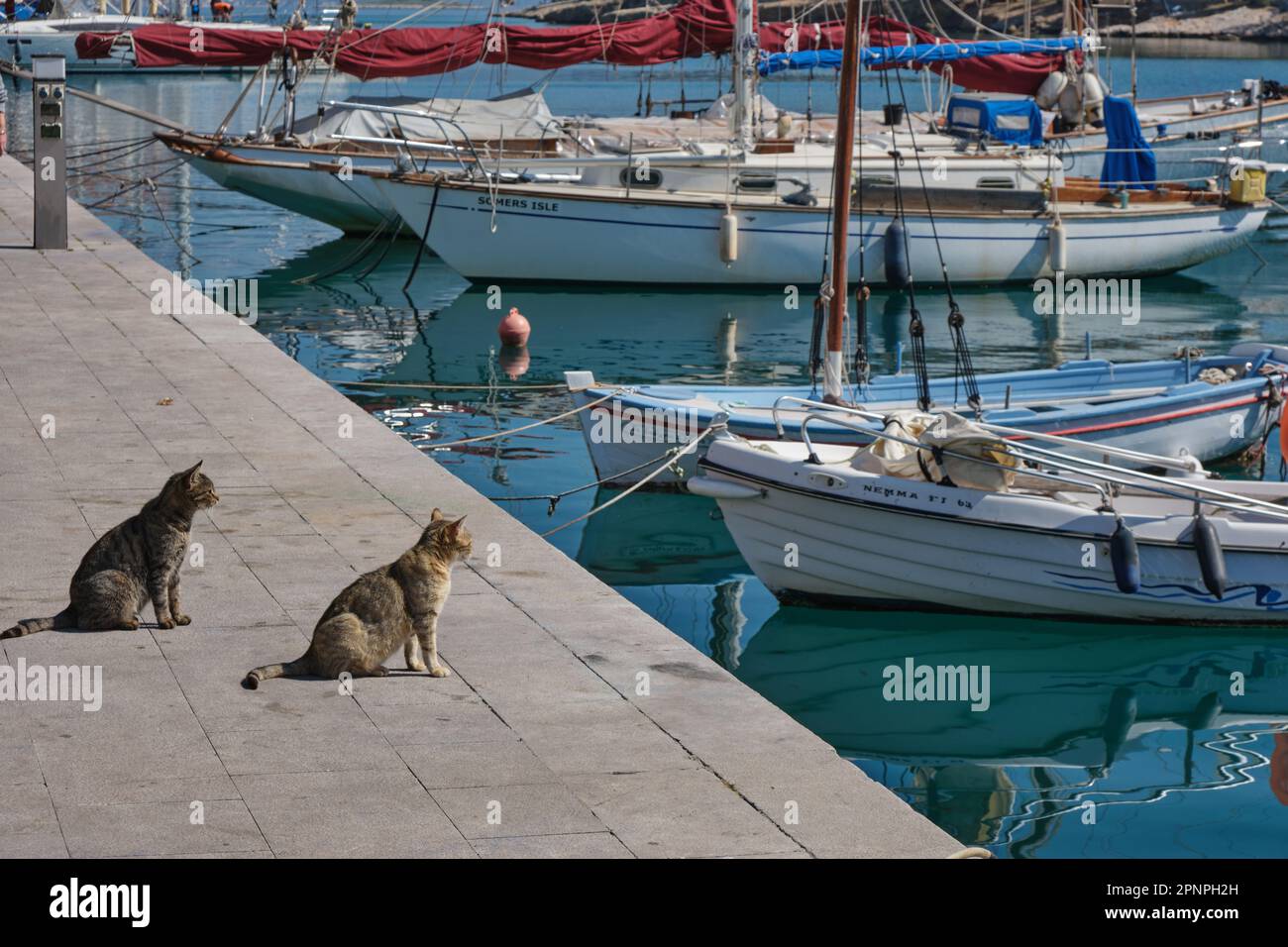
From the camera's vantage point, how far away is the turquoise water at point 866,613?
411 inches

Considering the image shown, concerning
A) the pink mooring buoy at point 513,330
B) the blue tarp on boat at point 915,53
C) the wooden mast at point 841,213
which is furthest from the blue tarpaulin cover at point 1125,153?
the wooden mast at point 841,213

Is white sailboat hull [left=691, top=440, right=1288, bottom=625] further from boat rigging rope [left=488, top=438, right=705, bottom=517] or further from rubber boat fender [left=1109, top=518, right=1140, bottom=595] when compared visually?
boat rigging rope [left=488, top=438, right=705, bottom=517]

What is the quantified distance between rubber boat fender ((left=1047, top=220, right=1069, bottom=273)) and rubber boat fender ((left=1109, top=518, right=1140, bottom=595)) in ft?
57.9

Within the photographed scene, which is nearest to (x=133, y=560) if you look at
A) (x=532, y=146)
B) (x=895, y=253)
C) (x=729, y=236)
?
(x=729, y=236)

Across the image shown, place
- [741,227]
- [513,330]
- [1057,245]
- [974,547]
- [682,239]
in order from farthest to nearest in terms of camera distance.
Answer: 1. [1057,245]
2. [682,239]
3. [741,227]
4. [513,330]
5. [974,547]

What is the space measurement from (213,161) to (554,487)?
17.9 meters

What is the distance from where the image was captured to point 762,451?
42.2 ft

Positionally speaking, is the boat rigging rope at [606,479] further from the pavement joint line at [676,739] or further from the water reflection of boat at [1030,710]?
the pavement joint line at [676,739]

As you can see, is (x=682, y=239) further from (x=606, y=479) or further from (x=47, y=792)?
(x=47, y=792)

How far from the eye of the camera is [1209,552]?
12.0m

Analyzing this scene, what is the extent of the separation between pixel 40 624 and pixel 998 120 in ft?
90.6

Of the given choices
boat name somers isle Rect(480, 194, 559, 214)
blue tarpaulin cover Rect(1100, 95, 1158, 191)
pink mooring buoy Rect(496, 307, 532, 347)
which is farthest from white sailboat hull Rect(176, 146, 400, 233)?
blue tarpaulin cover Rect(1100, 95, 1158, 191)

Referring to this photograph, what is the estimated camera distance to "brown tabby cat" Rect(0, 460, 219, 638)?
8242mm
